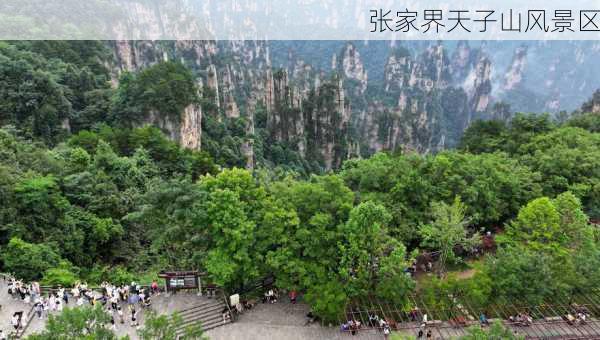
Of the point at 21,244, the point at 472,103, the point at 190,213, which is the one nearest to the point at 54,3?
the point at 21,244

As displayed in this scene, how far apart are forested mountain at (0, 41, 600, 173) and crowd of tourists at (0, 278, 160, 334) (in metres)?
23.5

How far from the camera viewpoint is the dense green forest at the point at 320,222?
18141 mm

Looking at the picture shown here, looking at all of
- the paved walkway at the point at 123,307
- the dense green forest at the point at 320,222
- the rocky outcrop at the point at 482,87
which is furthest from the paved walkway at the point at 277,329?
the rocky outcrop at the point at 482,87

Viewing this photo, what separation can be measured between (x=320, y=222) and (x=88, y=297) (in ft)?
34.4

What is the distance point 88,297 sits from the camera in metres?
19.0

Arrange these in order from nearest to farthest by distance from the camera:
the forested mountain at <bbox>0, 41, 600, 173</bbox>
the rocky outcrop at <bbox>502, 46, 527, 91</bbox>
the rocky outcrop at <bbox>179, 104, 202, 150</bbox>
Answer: the forested mountain at <bbox>0, 41, 600, 173</bbox>, the rocky outcrop at <bbox>179, 104, 202, 150</bbox>, the rocky outcrop at <bbox>502, 46, 527, 91</bbox>

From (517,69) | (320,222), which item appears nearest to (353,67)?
(517,69)

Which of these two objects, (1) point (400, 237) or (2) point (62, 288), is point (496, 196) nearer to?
(1) point (400, 237)

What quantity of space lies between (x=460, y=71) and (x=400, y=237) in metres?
151

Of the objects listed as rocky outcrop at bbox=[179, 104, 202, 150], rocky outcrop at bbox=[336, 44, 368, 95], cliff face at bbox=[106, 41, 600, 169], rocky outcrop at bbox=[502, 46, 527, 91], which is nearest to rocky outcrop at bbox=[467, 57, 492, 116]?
cliff face at bbox=[106, 41, 600, 169]

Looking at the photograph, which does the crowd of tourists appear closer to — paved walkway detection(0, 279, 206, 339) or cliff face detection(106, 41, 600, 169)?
paved walkway detection(0, 279, 206, 339)

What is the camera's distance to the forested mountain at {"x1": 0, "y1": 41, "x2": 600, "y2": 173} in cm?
4472

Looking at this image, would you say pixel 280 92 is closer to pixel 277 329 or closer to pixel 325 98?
pixel 325 98

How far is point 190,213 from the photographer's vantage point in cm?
1794
